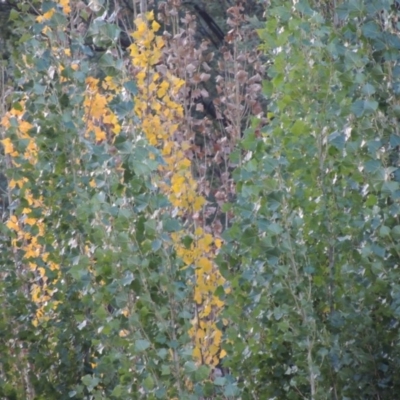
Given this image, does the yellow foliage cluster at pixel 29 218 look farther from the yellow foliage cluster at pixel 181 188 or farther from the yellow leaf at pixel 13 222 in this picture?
the yellow foliage cluster at pixel 181 188

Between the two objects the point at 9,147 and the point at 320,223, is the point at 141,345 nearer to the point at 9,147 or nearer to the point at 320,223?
the point at 320,223

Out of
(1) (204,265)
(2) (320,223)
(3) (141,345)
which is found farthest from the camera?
(1) (204,265)

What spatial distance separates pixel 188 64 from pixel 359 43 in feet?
8.17

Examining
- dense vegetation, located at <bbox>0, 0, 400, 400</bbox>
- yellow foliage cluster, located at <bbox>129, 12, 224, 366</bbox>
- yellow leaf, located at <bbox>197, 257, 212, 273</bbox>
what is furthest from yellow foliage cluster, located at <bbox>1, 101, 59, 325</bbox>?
yellow leaf, located at <bbox>197, 257, 212, 273</bbox>

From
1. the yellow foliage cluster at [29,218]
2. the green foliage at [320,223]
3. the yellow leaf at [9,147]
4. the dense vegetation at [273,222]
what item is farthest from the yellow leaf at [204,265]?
the yellow leaf at [9,147]

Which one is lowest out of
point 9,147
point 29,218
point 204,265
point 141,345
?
point 141,345

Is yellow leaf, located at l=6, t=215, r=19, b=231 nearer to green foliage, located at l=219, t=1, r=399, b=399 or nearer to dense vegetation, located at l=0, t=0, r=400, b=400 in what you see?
dense vegetation, located at l=0, t=0, r=400, b=400

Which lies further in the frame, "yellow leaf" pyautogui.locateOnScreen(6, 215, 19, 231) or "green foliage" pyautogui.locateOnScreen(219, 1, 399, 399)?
"yellow leaf" pyautogui.locateOnScreen(6, 215, 19, 231)

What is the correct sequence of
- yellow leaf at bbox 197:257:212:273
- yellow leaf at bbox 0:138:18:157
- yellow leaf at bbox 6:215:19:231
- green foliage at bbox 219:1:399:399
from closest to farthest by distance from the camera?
green foliage at bbox 219:1:399:399 → yellow leaf at bbox 197:257:212:273 → yellow leaf at bbox 0:138:18:157 → yellow leaf at bbox 6:215:19:231

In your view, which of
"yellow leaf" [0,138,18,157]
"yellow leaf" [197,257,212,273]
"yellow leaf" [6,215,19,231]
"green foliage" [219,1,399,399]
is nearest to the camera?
"green foliage" [219,1,399,399]

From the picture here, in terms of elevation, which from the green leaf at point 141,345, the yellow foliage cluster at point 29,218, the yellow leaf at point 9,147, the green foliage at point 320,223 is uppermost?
the yellow leaf at point 9,147

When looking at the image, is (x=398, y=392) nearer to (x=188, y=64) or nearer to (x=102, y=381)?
(x=102, y=381)

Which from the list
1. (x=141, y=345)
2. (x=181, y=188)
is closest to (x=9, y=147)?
(x=181, y=188)

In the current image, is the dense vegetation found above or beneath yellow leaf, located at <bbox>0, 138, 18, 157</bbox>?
beneath
